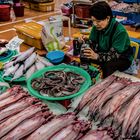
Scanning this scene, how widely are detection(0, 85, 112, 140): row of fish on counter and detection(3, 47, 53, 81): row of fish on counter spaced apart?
2.39 ft

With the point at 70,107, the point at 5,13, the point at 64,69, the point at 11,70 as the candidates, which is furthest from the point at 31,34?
the point at 70,107

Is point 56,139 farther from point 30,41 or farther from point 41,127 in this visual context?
point 30,41

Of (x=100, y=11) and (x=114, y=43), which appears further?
(x=114, y=43)

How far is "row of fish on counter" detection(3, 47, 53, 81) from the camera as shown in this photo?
2.99 metres

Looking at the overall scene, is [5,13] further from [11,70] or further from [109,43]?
[109,43]

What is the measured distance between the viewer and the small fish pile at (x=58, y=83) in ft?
8.29

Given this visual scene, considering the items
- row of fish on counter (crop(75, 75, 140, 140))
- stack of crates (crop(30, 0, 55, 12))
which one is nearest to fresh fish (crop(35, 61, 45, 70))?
row of fish on counter (crop(75, 75, 140, 140))

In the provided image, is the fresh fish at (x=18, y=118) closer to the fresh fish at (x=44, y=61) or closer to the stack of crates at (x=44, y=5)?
the fresh fish at (x=44, y=61)

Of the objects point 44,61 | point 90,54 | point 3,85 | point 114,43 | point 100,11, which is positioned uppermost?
point 100,11

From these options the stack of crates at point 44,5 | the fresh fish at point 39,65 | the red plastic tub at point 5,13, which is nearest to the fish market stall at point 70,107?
the fresh fish at point 39,65

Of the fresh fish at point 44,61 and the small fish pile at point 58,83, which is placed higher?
the fresh fish at point 44,61

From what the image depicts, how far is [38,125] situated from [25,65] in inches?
47.1

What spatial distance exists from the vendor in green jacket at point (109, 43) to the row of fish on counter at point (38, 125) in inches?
38.4

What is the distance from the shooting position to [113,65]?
9.88ft
